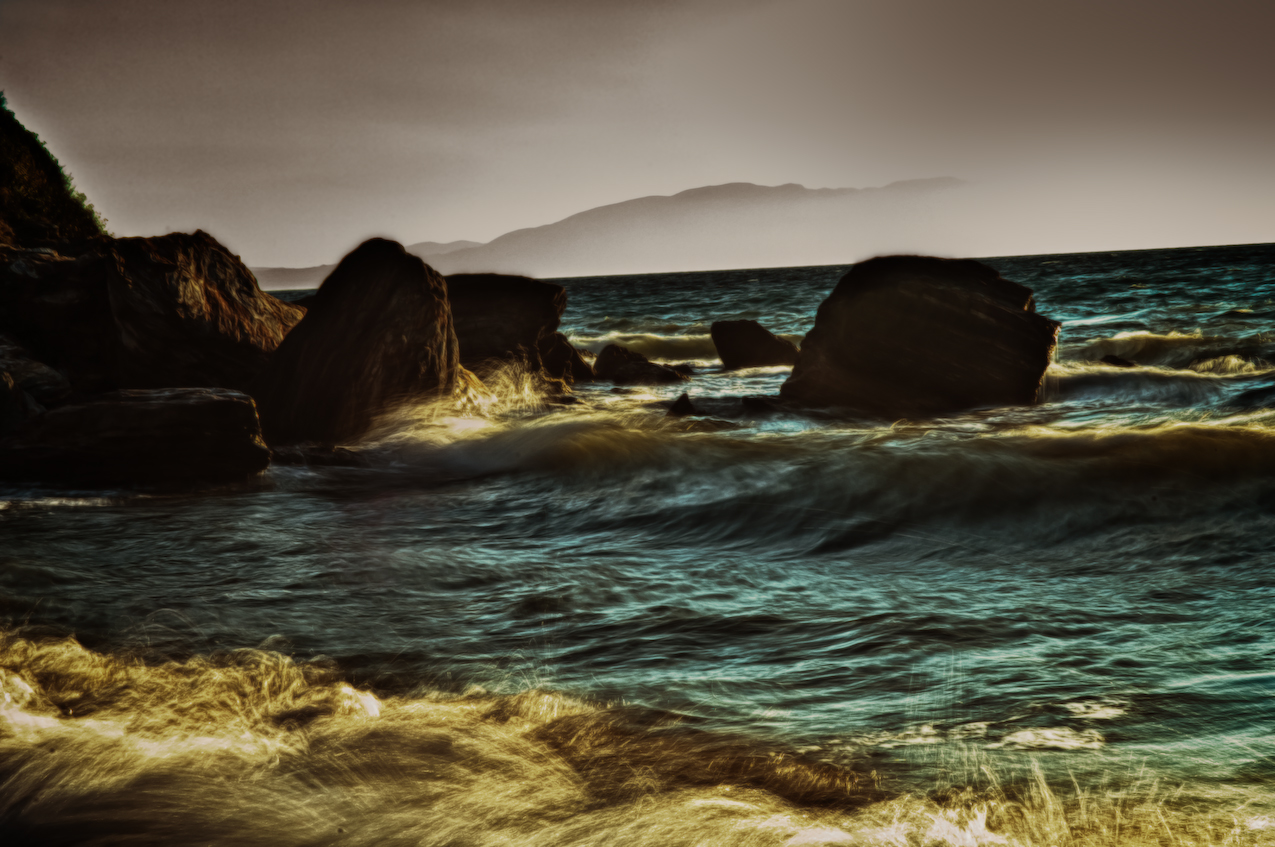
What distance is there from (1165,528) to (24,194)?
57.1 ft

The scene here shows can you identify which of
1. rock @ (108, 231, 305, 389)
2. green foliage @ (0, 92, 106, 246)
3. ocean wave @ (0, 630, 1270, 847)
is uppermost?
green foliage @ (0, 92, 106, 246)

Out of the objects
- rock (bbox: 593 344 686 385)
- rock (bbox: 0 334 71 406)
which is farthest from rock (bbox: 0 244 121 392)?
rock (bbox: 593 344 686 385)

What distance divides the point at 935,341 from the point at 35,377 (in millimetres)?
10743

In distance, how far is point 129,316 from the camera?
1032 centimetres

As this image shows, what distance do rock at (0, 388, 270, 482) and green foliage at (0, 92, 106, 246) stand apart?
7.20 metres

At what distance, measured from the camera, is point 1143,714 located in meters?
3.20

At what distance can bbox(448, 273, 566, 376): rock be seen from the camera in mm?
15477

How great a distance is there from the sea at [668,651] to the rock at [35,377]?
1796mm

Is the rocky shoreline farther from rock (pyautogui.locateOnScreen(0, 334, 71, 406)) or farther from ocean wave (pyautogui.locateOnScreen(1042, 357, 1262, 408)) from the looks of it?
ocean wave (pyautogui.locateOnScreen(1042, 357, 1262, 408))

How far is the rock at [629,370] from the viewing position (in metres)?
19.4

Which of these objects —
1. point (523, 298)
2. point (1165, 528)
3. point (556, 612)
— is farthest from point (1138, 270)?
point (556, 612)

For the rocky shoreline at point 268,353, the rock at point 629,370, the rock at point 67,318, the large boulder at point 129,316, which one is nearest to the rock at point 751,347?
the rock at point 629,370

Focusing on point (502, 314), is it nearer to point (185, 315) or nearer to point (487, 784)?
point (185, 315)

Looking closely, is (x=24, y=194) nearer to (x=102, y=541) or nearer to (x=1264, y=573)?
(x=102, y=541)
